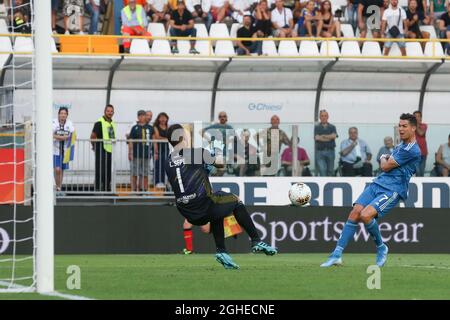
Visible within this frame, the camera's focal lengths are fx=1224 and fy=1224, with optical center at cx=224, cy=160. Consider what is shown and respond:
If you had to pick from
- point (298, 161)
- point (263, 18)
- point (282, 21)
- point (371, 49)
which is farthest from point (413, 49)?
point (298, 161)

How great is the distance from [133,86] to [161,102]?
67 cm

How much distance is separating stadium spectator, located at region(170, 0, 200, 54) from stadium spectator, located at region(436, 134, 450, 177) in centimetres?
654

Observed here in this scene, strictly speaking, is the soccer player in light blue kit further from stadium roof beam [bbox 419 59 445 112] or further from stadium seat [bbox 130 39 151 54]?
stadium seat [bbox 130 39 151 54]

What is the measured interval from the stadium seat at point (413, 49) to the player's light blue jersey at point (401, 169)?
11.7 m

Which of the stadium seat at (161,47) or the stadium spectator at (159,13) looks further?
the stadium spectator at (159,13)

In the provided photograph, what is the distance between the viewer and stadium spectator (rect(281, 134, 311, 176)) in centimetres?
2167

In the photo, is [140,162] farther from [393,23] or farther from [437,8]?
[437,8]

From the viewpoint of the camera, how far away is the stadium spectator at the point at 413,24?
27094 mm

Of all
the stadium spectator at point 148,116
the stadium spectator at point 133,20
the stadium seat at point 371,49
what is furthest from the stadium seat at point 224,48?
the stadium spectator at point 148,116

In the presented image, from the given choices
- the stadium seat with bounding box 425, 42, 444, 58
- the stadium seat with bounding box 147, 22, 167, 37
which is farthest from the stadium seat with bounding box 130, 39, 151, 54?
the stadium seat with bounding box 425, 42, 444, 58

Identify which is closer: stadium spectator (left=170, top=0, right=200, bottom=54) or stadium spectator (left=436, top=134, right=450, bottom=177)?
stadium spectator (left=436, top=134, right=450, bottom=177)

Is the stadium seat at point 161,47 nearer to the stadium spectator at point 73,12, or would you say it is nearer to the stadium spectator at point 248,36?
the stadium spectator at point 248,36

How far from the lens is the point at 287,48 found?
25.9m

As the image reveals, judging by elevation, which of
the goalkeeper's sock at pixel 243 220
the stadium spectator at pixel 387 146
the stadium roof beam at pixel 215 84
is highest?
the stadium roof beam at pixel 215 84
